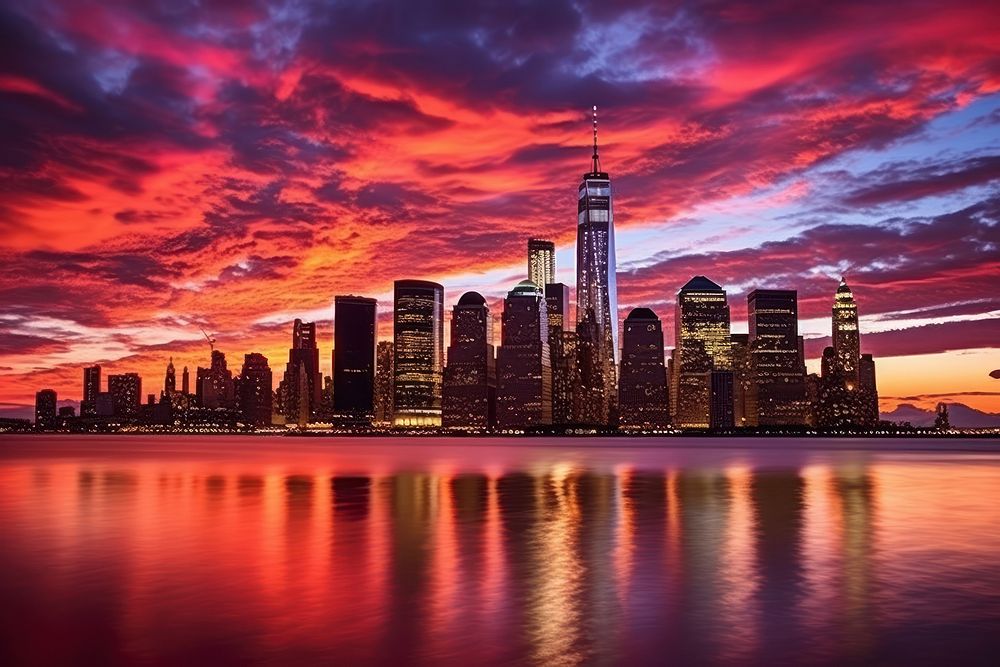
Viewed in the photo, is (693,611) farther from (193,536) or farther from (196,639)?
(193,536)

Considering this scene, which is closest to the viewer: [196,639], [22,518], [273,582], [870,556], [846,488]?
[196,639]

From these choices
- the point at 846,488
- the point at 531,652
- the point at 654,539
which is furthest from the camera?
the point at 846,488

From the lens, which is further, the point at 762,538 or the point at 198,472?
the point at 198,472

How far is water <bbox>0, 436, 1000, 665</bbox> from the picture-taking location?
76.3ft

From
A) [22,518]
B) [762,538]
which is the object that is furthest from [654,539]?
[22,518]

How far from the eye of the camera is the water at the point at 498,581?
23250mm

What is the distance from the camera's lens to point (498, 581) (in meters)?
32.8

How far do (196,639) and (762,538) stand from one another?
3001 centimetres

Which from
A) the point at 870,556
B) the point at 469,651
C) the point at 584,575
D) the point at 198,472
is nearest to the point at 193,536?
the point at 584,575

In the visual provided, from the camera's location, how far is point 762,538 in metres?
45.5

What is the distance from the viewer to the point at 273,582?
32.9 meters

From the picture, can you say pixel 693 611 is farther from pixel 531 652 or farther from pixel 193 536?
pixel 193 536

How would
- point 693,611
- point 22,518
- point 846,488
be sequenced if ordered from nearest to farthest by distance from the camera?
point 693,611, point 22,518, point 846,488

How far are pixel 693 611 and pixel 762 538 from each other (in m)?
19.2
